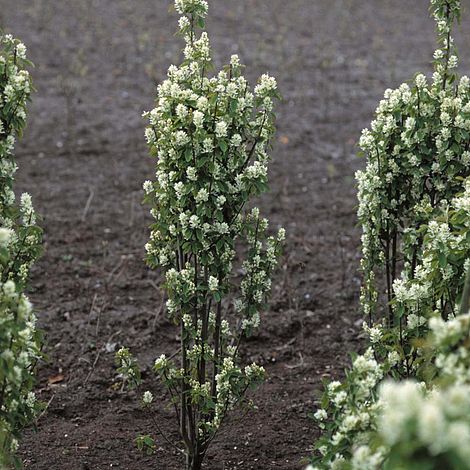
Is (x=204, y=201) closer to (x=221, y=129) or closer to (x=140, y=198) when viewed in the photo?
(x=221, y=129)

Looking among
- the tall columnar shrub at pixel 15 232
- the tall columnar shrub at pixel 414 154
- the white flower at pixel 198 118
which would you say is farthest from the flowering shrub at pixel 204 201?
the tall columnar shrub at pixel 414 154

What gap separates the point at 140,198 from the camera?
668 centimetres

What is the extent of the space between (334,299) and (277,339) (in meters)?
0.64

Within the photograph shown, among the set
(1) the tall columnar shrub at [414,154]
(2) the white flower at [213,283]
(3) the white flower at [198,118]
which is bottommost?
(2) the white flower at [213,283]

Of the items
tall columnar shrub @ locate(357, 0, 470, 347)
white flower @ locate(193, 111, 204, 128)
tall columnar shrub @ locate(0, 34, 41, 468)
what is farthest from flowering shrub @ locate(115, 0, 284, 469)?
tall columnar shrub @ locate(357, 0, 470, 347)

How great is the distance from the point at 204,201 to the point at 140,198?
3.67 meters

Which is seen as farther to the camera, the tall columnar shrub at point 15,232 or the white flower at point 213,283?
the white flower at point 213,283

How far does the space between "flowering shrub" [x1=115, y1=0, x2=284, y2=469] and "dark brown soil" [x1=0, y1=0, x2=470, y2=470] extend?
1.99 feet

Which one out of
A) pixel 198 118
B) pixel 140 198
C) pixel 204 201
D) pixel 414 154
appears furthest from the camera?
pixel 140 198

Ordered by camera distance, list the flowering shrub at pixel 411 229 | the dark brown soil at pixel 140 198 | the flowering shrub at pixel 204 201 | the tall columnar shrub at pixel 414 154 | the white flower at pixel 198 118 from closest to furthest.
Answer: the flowering shrub at pixel 411 229 → the white flower at pixel 198 118 → the flowering shrub at pixel 204 201 → the tall columnar shrub at pixel 414 154 → the dark brown soil at pixel 140 198

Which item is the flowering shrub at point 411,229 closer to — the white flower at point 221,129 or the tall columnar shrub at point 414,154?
the tall columnar shrub at point 414,154

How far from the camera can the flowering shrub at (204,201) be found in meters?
3.06

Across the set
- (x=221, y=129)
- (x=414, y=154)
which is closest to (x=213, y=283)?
(x=221, y=129)

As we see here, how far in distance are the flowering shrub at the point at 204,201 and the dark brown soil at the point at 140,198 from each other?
61cm
